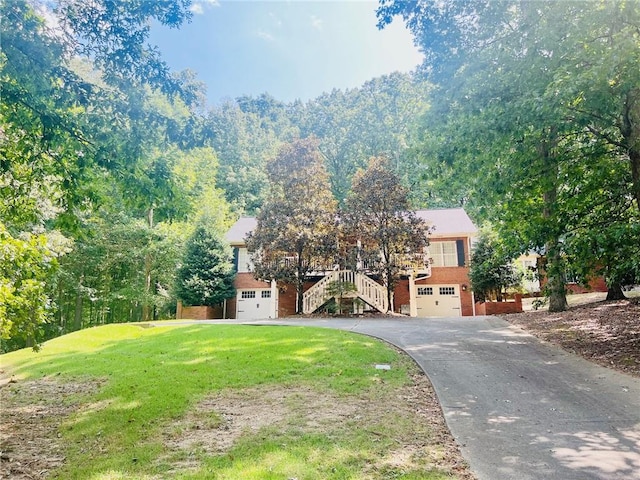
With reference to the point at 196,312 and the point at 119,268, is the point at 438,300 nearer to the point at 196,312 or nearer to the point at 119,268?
the point at 196,312

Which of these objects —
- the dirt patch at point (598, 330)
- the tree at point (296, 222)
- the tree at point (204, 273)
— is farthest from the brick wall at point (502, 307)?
the tree at point (204, 273)

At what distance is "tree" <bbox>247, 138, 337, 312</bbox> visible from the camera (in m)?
19.2

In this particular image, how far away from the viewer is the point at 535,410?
535 cm

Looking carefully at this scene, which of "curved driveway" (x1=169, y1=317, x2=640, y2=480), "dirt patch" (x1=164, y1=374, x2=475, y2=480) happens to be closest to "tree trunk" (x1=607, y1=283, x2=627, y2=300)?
"curved driveway" (x1=169, y1=317, x2=640, y2=480)

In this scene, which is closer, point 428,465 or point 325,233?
point 428,465

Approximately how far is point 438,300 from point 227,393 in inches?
745

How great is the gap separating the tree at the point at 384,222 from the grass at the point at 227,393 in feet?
27.2

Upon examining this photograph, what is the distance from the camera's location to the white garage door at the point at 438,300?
915 inches

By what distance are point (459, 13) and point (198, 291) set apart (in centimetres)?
1895

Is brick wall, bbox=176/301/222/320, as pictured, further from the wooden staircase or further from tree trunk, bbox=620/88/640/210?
tree trunk, bbox=620/88/640/210

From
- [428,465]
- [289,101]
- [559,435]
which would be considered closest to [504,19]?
[559,435]

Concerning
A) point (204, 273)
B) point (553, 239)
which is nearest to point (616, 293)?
point (553, 239)

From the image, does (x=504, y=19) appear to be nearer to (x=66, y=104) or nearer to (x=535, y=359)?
(x=535, y=359)

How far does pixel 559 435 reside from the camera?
4.53 metres
